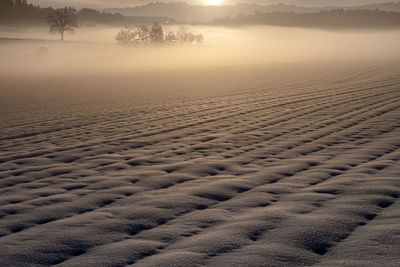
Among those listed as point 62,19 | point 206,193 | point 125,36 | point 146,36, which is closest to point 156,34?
point 146,36

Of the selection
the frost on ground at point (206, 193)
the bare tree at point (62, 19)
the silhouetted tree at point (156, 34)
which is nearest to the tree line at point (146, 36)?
the silhouetted tree at point (156, 34)

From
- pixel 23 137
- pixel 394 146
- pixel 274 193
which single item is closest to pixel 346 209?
pixel 274 193

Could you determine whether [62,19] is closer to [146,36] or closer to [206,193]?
[146,36]

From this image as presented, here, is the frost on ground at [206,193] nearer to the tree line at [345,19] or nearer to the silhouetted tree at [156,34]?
the silhouetted tree at [156,34]

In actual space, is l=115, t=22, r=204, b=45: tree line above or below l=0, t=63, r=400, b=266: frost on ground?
above

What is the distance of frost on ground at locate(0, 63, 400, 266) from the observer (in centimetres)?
250

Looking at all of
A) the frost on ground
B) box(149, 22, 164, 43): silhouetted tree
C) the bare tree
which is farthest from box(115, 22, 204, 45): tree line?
the frost on ground

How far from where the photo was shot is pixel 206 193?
3.62 m

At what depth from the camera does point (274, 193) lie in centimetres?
359

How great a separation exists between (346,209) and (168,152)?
277cm

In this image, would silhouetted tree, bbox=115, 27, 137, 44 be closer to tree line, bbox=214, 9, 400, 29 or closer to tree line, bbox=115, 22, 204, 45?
tree line, bbox=115, 22, 204, 45

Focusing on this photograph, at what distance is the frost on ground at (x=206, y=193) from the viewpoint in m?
2.50

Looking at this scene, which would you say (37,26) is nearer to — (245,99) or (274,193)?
(245,99)

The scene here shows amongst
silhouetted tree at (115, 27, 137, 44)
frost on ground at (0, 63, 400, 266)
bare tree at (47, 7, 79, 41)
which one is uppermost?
bare tree at (47, 7, 79, 41)
